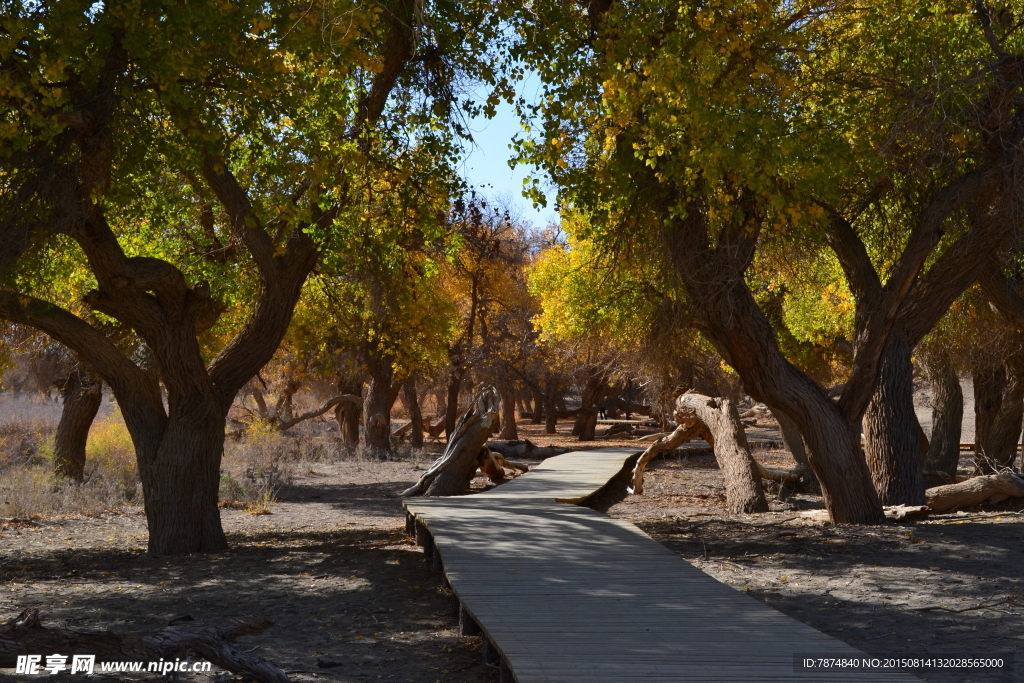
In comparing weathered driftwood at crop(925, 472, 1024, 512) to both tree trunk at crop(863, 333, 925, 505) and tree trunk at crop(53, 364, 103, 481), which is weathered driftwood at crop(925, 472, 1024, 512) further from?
tree trunk at crop(53, 364, 103, 481)

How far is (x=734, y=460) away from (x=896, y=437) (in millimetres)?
2590

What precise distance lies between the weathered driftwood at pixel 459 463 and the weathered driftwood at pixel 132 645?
29.0 ft

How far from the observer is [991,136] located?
8281 millimetres

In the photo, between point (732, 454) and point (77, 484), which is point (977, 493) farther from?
point (77, 484)

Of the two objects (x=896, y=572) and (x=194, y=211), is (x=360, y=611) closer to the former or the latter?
(x=896, y=572)

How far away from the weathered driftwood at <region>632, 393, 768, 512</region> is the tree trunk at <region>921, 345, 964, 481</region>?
5492 mm

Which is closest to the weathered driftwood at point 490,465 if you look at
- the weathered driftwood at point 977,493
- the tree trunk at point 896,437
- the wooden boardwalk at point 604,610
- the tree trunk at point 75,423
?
the wooden boardwalk at point 604,610

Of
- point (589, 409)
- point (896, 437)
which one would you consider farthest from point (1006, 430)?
point (589, 409)

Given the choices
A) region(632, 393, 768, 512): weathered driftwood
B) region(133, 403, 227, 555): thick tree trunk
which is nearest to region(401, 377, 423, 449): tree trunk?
region(632, 393, 768, 512): weathered driftwood

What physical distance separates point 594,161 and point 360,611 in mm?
4919

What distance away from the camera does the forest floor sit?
6.02 m

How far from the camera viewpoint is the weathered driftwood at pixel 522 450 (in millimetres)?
22281

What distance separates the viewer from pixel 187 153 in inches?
350

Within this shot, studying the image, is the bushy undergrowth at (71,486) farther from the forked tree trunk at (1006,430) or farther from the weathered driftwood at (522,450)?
the forked tree trunk at (1006,430)
